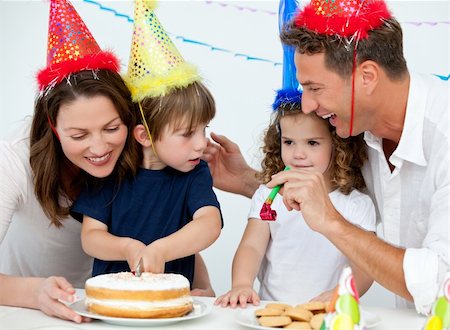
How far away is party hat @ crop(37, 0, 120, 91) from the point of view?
2035mm

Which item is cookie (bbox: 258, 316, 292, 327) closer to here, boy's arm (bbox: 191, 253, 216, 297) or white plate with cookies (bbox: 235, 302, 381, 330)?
white plate with cookies (bbox: 235, 302, 381, 330)

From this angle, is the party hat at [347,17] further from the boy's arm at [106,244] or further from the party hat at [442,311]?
the party hat at [442,311]

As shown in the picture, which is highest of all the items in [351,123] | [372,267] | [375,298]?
[351,123]

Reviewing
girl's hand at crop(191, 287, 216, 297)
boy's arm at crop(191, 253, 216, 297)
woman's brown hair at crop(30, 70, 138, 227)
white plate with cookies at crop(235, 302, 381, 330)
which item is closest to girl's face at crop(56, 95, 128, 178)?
woman's brown hair at crop(30, 70, 138, 227)

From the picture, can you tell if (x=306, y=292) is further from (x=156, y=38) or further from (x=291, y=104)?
(x=156, y=38)

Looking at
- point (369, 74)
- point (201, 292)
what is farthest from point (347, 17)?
point (201, 292)

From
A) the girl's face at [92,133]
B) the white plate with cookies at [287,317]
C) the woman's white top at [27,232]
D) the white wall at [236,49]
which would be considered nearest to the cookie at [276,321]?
the white plate with cookies at [287,317]

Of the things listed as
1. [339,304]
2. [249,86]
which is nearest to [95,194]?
[339,304]

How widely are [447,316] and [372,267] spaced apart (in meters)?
0.53

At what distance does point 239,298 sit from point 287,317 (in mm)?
256

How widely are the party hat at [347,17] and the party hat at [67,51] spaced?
561 mm

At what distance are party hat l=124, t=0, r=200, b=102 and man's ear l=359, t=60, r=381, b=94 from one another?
44 cm

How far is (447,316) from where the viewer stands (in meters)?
1.19

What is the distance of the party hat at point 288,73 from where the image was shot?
223 centimetres
